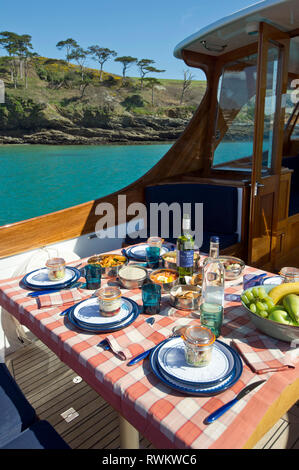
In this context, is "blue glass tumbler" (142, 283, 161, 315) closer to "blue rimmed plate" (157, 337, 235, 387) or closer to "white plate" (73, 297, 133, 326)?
"white plate" (73, 297, 133, 326)

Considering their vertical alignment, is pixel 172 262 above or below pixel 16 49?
below

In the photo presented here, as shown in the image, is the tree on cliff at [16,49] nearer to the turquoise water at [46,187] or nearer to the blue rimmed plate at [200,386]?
the turquoise water at [46,187]

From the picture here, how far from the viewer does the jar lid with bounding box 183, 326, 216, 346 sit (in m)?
0.75

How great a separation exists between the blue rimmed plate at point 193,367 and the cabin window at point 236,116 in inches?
98.6

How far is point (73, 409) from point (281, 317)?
108 cm

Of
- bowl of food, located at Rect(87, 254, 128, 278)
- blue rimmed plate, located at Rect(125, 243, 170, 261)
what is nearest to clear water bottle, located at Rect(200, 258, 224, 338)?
bowl of food, located at Rect(87, 254, 128, 278)

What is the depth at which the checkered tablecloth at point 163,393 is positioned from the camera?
60cm

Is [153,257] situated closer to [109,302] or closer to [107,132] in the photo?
[109,302]

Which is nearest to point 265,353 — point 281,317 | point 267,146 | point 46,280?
point 281,317

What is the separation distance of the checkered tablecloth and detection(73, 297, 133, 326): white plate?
0.13 feet

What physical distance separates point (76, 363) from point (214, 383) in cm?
37

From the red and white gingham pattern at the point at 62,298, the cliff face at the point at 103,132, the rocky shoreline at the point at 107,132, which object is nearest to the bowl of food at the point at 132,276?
the red and white gingham pattern at the point at 62,298

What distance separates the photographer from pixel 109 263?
1.46m

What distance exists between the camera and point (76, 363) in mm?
852
